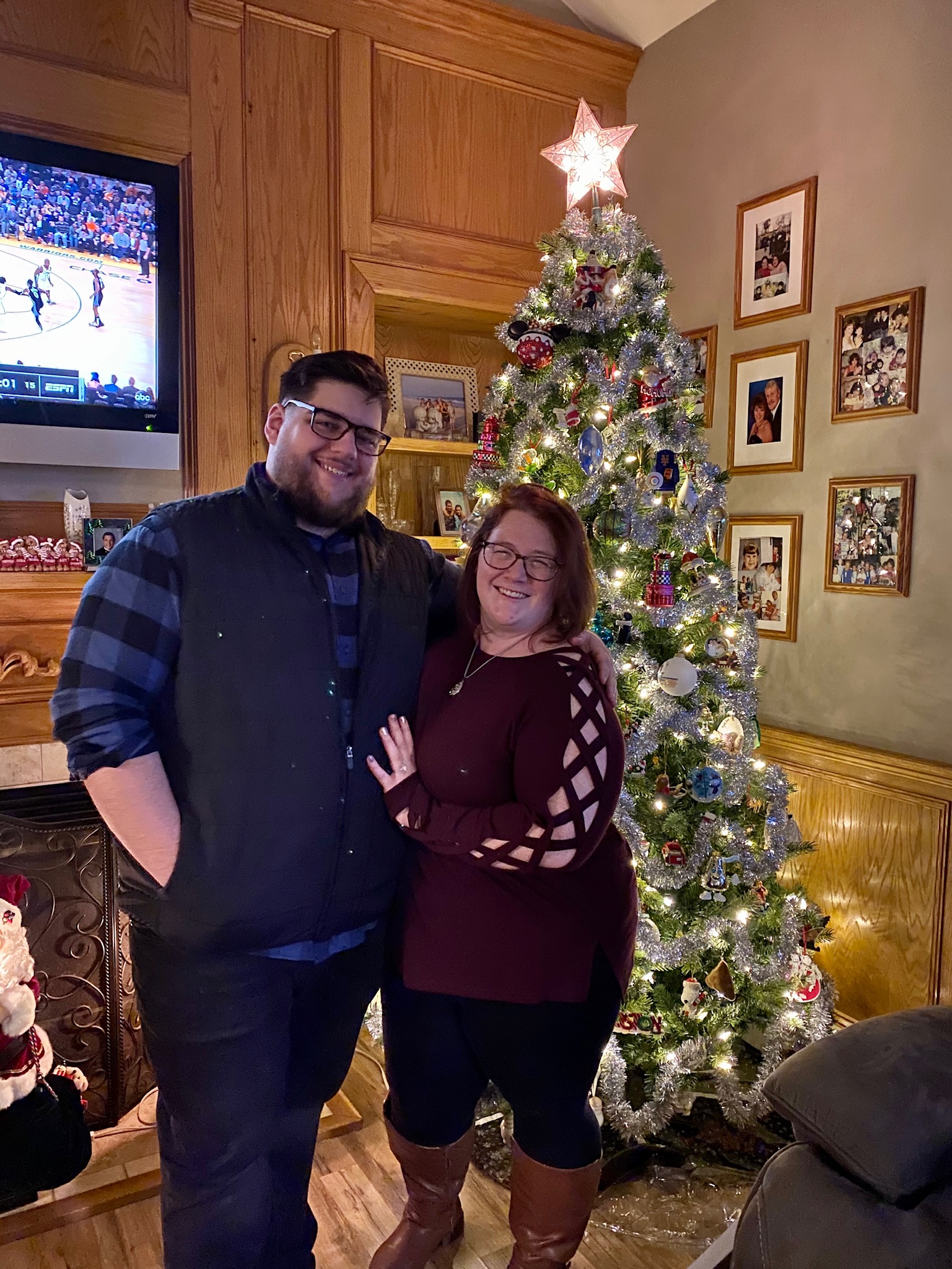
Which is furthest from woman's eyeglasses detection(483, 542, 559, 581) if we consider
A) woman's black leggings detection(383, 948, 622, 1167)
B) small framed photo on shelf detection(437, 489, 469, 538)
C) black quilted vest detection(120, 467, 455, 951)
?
small framed photo on shelf detection(437, 489, 469, 538)

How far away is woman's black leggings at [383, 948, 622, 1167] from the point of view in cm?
139

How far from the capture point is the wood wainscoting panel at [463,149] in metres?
2.82

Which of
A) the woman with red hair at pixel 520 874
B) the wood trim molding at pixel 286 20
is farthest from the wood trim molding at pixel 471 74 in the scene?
the woman with red hair at pixel 520 874

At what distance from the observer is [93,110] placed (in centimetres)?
235

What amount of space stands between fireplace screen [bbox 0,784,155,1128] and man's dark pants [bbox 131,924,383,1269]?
3.03 feet

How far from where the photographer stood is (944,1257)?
1.05 meters

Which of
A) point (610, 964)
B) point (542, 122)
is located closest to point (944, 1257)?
point (610, 964)

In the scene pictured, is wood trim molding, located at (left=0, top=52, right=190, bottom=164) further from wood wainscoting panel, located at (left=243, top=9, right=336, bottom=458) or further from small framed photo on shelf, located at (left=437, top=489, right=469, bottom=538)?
small framed photo on shelf, located at (left=437, top=489, right=469, bottom=538)

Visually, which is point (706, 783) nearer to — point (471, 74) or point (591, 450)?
point (591, 450)

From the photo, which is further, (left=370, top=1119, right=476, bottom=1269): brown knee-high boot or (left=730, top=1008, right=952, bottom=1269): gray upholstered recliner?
(left=370, top=1119, right=476, bottom=1269): brown knee-high boot

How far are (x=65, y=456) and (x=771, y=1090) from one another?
7.08 ft

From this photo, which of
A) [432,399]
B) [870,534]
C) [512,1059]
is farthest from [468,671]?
[432,399]

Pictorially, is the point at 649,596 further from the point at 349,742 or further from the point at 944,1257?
the point at 944,1257

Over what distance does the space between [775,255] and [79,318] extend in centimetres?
204
